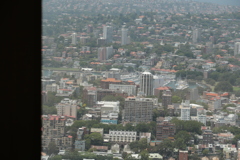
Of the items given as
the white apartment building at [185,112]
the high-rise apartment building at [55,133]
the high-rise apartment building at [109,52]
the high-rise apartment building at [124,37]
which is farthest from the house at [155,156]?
the high-rise apartment building at [124,37]

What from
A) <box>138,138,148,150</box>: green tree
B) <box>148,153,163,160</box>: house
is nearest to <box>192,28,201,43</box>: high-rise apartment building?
<box>138,138,148,150</box>: green tree

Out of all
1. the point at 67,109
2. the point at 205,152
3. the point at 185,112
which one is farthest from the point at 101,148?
the point at 185,112

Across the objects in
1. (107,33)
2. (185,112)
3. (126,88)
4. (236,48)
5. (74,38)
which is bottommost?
(185,112)

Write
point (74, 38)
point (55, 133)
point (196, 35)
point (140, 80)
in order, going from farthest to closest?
point (196, 35) → point (74, 38) → point (140, 80) → point (55, 133)

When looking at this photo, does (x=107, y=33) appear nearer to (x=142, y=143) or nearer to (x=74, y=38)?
(x=74, y=38)

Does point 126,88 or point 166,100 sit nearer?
point 166,100
